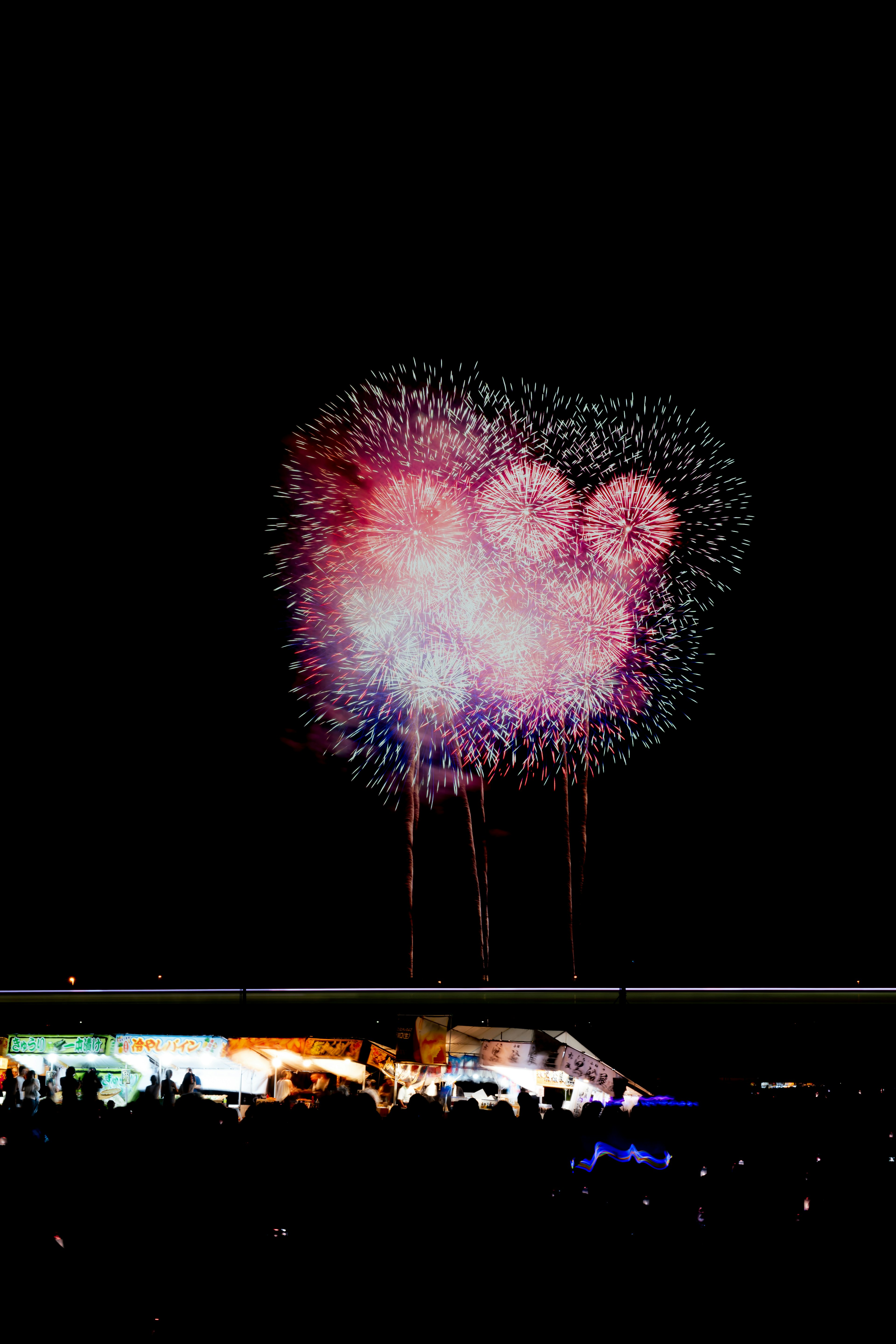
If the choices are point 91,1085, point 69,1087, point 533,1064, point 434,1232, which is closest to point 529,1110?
point 434,1232

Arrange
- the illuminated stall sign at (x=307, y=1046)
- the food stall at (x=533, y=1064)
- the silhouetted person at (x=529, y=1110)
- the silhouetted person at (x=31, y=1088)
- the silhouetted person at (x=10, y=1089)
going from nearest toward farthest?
the silhouetted person at (x=529, y=1110) < the silhouetted person at (x=10, y=1089) < the silhouetted person at (x=31, y=1088) < the food stall at (x=533, y=1064) < the illuminated stall sign at (x=307, y=1046)

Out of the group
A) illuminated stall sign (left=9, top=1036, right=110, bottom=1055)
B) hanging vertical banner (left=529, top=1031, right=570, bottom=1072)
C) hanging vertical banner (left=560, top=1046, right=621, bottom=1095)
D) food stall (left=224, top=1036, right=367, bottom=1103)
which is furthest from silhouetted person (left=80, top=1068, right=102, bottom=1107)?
hanging vertical banner (left=560, top=1046, right=621, bottom=1095)

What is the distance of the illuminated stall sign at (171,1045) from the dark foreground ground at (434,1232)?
11996 millimetres

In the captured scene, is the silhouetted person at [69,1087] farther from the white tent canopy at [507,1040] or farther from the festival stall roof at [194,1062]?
the white tent canopy at [507,1040]

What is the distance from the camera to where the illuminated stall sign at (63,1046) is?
17625 millimetres

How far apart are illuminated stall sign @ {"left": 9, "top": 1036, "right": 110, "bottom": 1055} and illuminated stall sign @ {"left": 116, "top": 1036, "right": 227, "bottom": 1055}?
30cm

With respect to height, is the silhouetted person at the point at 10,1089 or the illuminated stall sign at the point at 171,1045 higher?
the illuminated stall sign at the point at 171,1045

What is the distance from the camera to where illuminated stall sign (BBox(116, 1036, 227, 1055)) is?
57.3 ft

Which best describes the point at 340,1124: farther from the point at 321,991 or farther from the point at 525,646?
the point at 525,646

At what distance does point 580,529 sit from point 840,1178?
14837 mm

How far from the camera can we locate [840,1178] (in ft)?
18.1

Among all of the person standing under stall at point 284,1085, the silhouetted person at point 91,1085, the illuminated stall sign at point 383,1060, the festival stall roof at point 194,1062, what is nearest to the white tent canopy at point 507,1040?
the illuminated stall sign at point 383,1060

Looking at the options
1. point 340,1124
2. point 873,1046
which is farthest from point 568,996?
point 340,1124

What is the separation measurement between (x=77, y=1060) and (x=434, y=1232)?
14.6 meters
